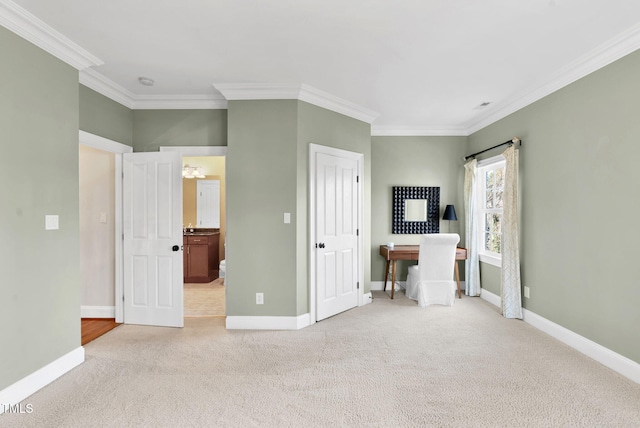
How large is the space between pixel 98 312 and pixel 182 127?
2362mm

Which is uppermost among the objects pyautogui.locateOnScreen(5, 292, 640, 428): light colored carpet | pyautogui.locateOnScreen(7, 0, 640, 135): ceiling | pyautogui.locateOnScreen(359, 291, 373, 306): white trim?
pyautogui.locateOnScreen(7, 0, 640, 135): ceiling

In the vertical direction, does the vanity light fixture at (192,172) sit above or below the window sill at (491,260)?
above

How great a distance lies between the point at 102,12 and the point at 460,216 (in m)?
4.90

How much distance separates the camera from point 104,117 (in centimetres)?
342

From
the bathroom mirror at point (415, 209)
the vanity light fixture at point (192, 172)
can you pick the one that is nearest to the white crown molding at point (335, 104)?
the bathroom mirror at point (415, 209)

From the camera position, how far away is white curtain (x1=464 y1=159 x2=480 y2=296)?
191 inches

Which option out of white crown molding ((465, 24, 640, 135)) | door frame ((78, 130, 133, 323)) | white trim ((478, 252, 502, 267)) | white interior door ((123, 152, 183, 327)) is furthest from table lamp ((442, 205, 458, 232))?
door frame ((78, 130, 133, 323))

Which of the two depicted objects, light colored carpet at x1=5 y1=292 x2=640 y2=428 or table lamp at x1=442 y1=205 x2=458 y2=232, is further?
table lamp at x1=442 y1=205 x2=458 y2=232

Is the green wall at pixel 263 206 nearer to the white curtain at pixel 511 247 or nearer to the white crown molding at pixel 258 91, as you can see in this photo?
the white crown molding at pixel 258 91

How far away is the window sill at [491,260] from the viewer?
4.41m

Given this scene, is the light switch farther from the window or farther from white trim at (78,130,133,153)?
the window

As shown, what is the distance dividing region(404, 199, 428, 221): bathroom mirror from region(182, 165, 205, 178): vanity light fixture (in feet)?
12.6

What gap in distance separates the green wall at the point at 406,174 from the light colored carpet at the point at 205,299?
2.33 meters

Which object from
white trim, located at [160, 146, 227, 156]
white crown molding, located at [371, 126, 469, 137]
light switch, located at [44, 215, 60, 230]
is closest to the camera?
light switch, located at [44, 215, 60, 230]
